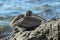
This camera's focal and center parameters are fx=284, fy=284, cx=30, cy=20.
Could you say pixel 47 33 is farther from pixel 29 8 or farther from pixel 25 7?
pixel 25 7

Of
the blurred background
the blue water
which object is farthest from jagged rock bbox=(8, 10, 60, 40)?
the blue water

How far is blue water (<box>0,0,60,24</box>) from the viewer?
13759mm

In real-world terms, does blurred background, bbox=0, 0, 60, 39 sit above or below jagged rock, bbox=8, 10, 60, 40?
below

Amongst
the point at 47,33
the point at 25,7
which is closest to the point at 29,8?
the point at 25,7

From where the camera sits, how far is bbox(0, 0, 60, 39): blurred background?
13133 mm

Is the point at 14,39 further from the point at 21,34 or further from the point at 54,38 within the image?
the point at 54,38

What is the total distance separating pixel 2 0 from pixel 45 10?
12.5 ft

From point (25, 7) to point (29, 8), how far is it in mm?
392

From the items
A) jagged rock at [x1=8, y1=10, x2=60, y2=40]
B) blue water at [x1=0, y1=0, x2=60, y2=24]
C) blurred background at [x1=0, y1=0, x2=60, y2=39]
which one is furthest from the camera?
blue water at [x1=0, y1=0, x2=60, y2=24]

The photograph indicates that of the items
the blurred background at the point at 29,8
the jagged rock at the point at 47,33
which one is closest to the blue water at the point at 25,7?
the blurred background at the point at 29,8

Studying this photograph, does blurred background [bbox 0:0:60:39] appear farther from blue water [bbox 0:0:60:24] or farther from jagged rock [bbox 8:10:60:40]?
jagged rock [bbox 8:10:60:40]

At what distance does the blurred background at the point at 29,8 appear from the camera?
43.1ft

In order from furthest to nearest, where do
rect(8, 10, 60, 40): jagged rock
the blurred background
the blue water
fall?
the blue water
the blurred background
rect(8, 10, 60, 40): jagged rock

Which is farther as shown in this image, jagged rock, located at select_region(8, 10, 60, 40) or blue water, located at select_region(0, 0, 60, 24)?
blue water, located at select_region(0, 0, 60, 24)
